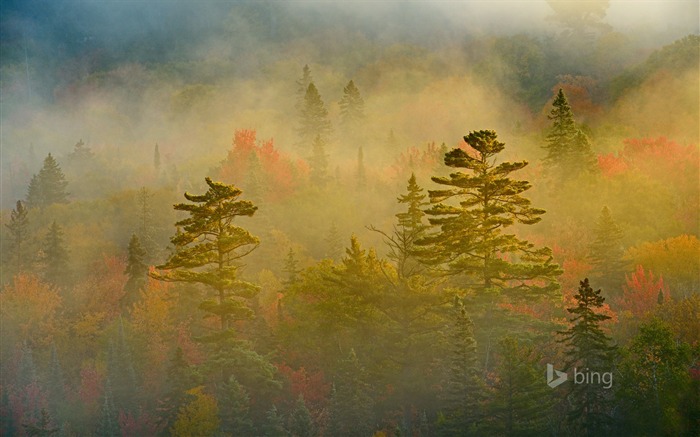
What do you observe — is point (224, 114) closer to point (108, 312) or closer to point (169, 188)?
point (169, 188)

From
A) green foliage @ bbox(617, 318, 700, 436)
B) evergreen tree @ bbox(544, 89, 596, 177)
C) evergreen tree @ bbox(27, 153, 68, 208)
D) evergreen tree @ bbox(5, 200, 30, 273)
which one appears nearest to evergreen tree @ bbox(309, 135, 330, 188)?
evergreen tree @ bbox(544, 89, 596, 177)

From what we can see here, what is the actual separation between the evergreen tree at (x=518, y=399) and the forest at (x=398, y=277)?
12 centimetres

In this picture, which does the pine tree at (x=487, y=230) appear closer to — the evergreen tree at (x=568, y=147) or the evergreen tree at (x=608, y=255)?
the evergreen tree at (x=608, y=255)

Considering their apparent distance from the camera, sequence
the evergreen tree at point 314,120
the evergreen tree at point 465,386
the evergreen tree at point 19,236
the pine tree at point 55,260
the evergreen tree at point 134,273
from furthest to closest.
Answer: the evergreen tree at point 314,120 → the evergreen tree at point 19,236 → the pine tree at point 55,260 → the evergreen tree at point 134,273 → the evergreen tree at point 465,386

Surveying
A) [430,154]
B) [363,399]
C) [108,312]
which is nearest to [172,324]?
[108,312]

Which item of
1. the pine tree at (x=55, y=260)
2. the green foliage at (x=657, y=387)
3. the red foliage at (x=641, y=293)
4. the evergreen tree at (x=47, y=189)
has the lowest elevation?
the green foliage at (x=657, y=387)

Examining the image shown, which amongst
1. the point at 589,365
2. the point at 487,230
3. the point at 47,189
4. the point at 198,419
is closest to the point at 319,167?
the point at 47,189

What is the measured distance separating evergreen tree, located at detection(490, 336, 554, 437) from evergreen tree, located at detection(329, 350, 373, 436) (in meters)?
8.96

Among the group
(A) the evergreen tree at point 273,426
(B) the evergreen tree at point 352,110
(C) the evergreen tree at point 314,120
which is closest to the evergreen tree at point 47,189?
(C) the evergreen tree at point 314,120

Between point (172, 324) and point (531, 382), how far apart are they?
44.2 meters

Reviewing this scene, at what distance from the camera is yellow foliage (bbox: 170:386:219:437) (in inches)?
1698

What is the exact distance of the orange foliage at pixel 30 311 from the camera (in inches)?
3182

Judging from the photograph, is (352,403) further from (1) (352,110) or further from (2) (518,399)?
(1) (352,110)

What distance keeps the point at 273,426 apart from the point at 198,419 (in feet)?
17.7
